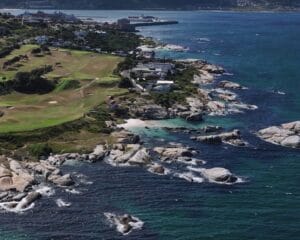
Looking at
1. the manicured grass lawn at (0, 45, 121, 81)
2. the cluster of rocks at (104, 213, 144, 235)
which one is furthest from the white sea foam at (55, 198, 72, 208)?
the manicured grass lawn at (0, 45, 121, 81)

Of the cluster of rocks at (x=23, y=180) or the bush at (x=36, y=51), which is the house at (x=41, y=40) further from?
the cluster of rocks at (x=23, y=180)

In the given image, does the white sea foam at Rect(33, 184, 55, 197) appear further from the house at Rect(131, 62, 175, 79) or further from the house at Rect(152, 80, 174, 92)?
the house at Rect(131, 62, 175, 79)

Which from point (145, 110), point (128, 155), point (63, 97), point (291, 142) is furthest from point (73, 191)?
point (63, 97)

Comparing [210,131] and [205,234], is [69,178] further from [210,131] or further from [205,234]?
[210,131]

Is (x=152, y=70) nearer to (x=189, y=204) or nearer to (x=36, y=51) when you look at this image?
(x=36, y=51)

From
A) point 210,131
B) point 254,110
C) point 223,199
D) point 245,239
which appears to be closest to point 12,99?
point 210,131
